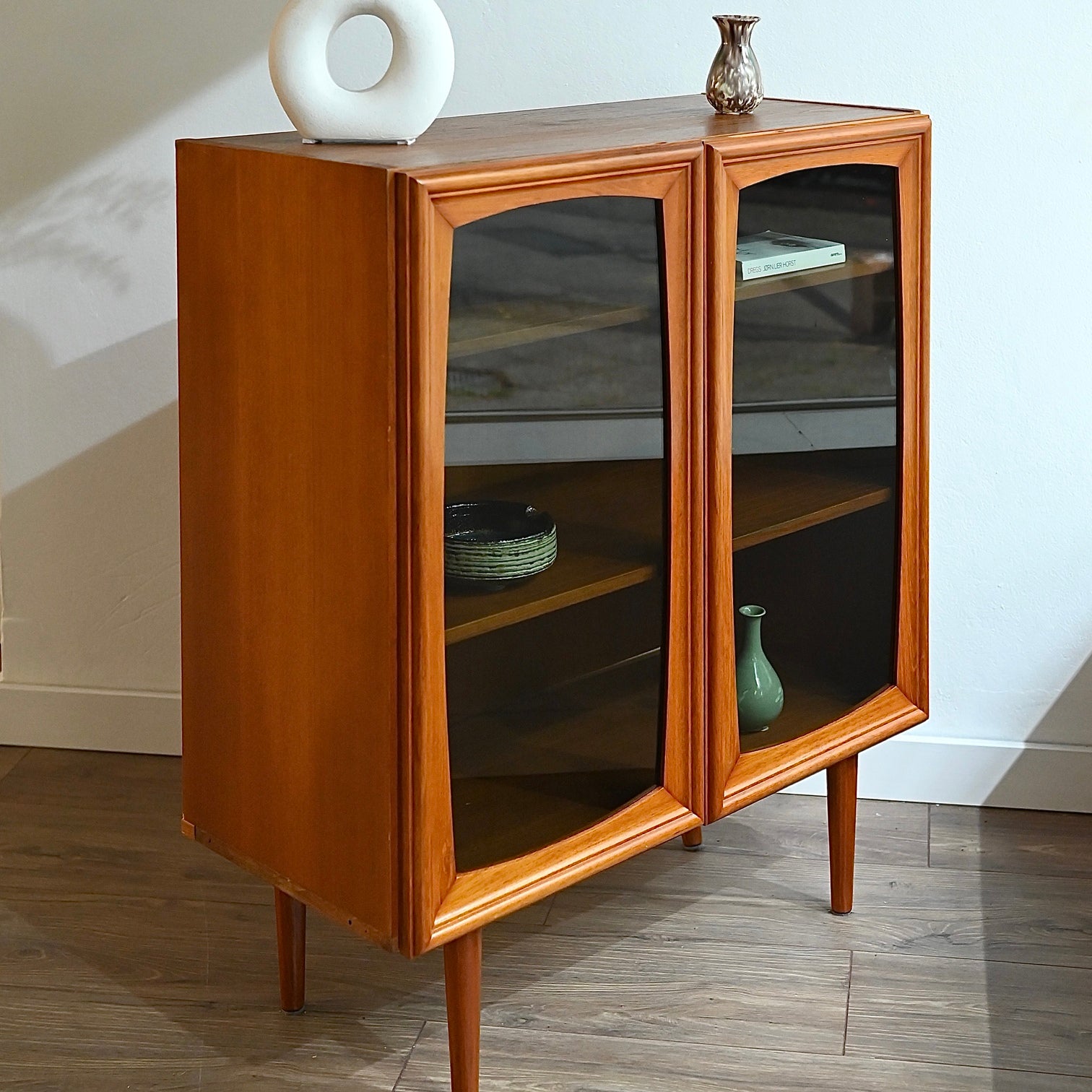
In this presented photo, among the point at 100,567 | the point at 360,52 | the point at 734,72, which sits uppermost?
the point at 360,52

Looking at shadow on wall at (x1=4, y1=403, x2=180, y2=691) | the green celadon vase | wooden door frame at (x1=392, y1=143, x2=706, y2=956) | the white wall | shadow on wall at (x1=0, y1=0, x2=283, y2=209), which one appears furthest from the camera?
shadow on wall at (x1=4, y1=403, x2=180, y2=691)

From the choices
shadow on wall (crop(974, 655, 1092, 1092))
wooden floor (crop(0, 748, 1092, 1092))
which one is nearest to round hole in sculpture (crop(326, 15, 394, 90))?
wooden floor (crop(0, 748, 1092, 1092))

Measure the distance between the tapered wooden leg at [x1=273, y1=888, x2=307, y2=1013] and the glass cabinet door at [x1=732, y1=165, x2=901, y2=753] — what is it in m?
0.61

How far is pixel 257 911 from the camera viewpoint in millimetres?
2074

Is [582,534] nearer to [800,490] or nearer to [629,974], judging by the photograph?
[800,490]

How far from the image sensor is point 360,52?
2227mm

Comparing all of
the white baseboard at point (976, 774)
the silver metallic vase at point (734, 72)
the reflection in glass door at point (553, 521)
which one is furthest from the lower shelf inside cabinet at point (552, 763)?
the white baseboard at point (976, 774)

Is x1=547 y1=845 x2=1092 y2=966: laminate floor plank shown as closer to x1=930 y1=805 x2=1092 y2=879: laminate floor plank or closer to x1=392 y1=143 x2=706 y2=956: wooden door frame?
x1=930 y1=805 x2=1092 y2=879: laminate floor plank

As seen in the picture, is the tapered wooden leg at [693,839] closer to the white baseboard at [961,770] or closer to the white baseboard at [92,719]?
the white baseboard at [961,770]

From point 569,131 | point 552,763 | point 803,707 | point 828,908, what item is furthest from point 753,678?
point 569,131

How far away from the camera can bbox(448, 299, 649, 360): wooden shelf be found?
1354mm

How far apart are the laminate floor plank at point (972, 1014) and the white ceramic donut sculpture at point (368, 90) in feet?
4.04

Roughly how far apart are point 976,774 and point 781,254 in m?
1.11

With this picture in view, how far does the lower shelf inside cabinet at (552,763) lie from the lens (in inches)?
58.5
